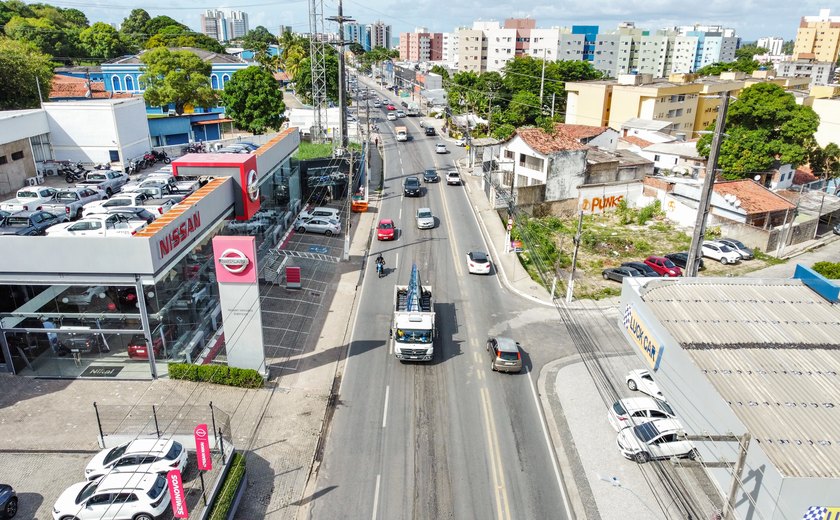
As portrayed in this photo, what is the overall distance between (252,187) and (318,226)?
11928mm

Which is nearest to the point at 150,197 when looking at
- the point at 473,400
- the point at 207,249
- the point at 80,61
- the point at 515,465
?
the point at 207,249

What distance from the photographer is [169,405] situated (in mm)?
23500

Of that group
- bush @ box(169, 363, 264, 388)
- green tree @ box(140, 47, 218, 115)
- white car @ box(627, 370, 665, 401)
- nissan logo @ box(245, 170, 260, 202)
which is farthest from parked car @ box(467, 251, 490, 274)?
green tree @ box(140, 47, 218, 115)

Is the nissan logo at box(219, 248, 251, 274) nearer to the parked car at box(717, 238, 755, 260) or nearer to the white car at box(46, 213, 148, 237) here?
the white car at box(46, 213, 148, 237)

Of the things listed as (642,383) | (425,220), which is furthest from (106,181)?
(642,383)

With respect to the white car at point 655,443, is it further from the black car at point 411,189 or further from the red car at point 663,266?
the black car at point 411,189

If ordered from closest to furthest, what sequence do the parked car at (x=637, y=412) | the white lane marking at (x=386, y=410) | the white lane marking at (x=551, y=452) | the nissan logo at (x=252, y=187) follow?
the white lane marking at (x=551, y=452) → the parked car at (x=637, y=412) → the white lane marking at (x=386, y=410) → the nissan logo at (x=252, y=187)

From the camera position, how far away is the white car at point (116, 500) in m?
17.2

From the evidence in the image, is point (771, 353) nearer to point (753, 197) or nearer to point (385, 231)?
point (385, 231)

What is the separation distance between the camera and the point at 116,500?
17344mm

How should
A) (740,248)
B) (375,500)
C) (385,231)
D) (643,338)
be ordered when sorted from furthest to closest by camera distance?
(385,231), (740,248), (643,338), (375,500)

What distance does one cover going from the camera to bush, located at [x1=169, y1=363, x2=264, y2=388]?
2525 centimetres

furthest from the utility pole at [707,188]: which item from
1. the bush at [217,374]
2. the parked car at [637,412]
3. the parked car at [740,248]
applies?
the parked car at [740,248]

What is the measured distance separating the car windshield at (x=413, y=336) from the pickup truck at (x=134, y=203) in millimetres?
17969
